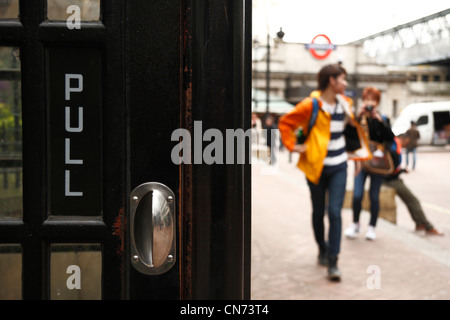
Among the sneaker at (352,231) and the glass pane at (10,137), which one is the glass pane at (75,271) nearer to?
the glass pane at (10,137)

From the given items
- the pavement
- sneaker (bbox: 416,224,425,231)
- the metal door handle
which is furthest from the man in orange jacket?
the metal door handle

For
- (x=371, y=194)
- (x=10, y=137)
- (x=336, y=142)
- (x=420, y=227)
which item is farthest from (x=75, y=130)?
(x=420, y=227)

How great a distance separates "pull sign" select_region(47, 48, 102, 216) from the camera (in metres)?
1.19

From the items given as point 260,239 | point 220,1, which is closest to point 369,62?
point 260,239

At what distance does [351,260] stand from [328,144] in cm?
142

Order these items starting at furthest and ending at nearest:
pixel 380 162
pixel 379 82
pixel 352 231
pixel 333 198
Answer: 1. pixel 379 82
2. pixel 352 231
3. pixel 380 162
4. pixel 333 198

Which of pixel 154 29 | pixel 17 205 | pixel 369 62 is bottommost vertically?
pixel 17 205

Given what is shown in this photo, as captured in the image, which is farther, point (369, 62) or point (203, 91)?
point (369, 62)

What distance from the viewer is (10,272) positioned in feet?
4.02

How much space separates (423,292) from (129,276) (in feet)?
12.0

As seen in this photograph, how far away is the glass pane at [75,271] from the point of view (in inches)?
48.0

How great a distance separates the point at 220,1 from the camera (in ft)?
3.87

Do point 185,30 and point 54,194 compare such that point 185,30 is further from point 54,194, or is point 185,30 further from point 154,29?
point 54,194

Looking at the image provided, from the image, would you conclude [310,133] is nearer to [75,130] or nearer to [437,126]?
[75,130]
